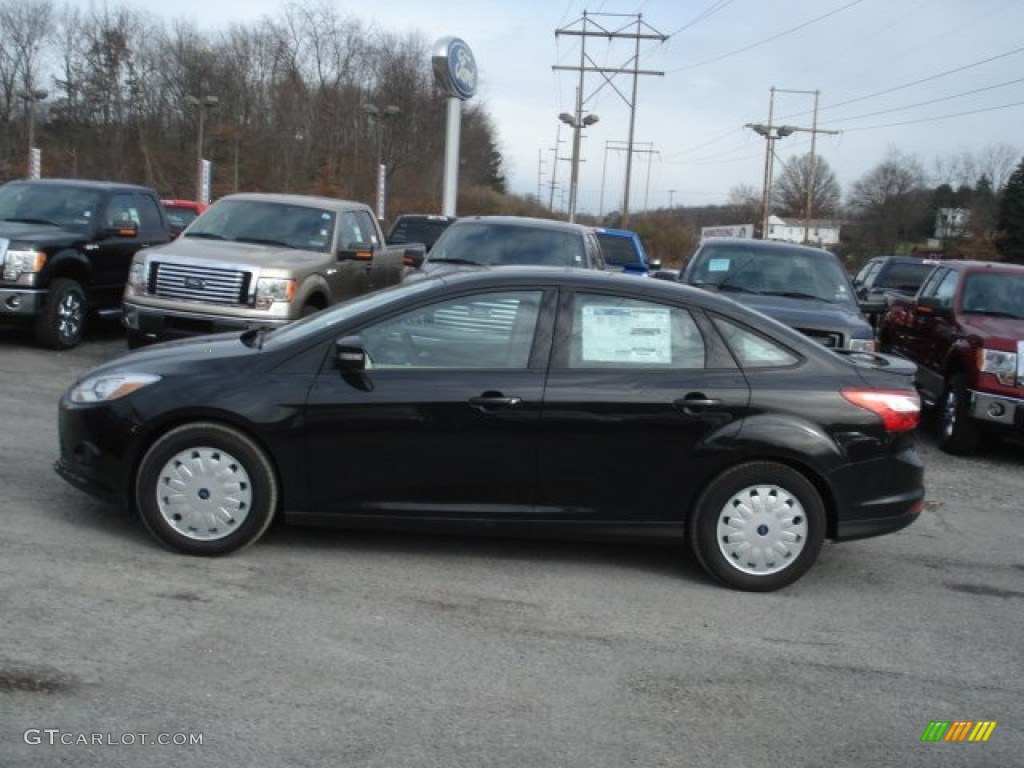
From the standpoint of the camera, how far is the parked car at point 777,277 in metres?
10.1

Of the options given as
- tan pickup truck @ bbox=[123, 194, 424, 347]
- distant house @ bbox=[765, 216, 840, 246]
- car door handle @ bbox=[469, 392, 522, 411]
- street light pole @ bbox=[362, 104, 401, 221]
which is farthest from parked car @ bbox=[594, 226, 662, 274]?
distant house @ bbox=[765, 216, 840, 246]

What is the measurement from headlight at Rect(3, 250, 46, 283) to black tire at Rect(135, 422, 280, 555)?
267 inches

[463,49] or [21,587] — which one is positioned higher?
[463,49]

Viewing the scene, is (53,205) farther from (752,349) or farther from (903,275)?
(903,275)

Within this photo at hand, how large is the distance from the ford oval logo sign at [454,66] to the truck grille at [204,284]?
60.3 feet

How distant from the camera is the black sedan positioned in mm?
5305

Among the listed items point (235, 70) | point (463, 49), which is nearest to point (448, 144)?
point (463, 49)

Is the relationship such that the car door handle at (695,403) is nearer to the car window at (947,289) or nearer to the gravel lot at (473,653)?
the gravel lot at (473,653)

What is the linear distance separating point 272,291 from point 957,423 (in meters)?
6.67

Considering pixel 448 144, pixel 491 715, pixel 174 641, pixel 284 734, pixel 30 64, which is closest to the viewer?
pixel 284 734

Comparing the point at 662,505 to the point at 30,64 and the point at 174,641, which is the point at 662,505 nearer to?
the point at 174,641

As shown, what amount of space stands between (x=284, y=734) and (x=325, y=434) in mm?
1925

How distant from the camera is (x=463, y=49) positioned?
93.2ft

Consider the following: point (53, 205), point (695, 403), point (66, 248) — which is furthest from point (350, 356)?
point (53, 205)
